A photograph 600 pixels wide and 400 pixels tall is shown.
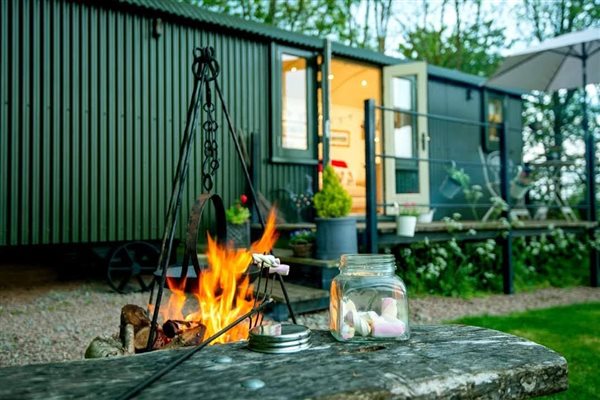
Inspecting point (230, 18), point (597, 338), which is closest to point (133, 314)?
point (597, 338)

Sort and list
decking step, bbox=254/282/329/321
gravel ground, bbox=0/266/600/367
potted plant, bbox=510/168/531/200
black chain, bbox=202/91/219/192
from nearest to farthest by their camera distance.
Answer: black chain, bbox=202/91/219/192 < gravel ground, bbox=0/266/600/367 < decking step, bbox=254/282/329/321 < potted plant, bbox=510/168/531/200

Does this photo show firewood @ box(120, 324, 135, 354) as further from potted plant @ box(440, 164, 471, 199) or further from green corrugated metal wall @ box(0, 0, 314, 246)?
potted plant @ box(440, 164, 471, 199)

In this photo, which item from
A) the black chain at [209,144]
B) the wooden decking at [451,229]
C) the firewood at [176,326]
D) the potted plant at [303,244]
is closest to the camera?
the firewood at [176,326]

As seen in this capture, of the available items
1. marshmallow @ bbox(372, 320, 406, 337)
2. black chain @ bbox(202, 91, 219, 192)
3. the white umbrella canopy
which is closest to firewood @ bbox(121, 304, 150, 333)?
black chain @ bbox(202, 91, 219, 192)

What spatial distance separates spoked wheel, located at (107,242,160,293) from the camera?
4.84 meters

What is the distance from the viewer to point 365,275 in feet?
4.75

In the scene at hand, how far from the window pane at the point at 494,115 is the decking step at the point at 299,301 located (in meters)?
6.29

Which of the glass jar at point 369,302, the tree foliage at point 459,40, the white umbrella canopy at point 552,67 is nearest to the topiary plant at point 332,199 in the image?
the glass jar at point 369,302

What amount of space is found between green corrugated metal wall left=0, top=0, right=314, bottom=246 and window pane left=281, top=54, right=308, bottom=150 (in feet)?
2.39

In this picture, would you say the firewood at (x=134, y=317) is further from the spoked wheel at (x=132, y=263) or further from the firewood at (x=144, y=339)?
the spoked wheel at (x=132, y=263)

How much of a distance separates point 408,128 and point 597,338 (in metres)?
4.08

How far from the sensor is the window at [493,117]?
887 centimetres

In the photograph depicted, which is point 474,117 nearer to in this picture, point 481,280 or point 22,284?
point 481,280

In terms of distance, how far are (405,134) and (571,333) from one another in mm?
3924
